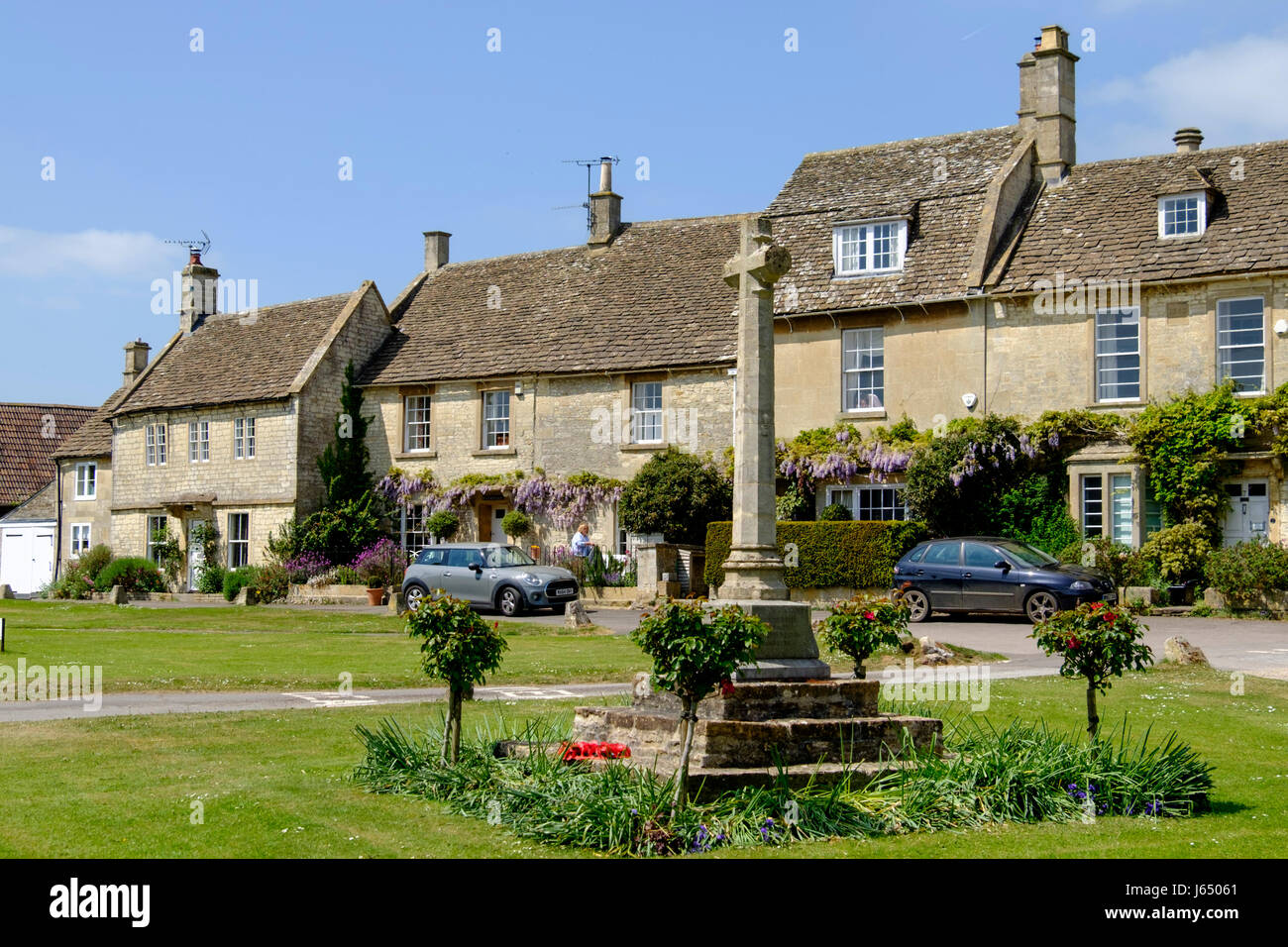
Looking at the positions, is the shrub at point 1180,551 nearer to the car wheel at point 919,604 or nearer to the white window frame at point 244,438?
→ the car wheel at point 919,604

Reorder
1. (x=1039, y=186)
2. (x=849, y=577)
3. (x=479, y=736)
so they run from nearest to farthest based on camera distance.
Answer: (x=479, y=736) < (x=849, y=577) < (x=1039, y=186)

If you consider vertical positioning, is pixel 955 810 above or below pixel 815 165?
below

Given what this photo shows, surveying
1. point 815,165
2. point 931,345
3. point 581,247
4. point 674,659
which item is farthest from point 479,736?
point 581,247

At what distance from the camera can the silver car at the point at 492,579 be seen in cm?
2750

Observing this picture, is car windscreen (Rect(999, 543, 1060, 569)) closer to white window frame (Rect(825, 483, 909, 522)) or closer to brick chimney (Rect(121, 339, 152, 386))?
white window frame (Rect(825, 483, 909, 522))

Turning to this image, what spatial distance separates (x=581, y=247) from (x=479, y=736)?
29.5m

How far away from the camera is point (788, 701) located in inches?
377

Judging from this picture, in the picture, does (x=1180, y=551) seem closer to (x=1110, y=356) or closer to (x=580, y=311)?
(x=1110, y=356)

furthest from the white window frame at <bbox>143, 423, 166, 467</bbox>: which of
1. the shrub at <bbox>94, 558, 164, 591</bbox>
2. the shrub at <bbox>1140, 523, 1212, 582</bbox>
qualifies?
the shrub at <bbox>1140, 523, 1212, 582</bbox>

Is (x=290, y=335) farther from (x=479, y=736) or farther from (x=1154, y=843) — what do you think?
(x=1154, y=843)

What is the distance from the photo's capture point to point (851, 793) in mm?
8875

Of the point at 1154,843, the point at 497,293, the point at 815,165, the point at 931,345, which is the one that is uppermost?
the point at 815,165

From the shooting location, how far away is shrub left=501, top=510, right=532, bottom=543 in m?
33.8

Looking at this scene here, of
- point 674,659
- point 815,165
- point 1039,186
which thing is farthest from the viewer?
point 815,165
